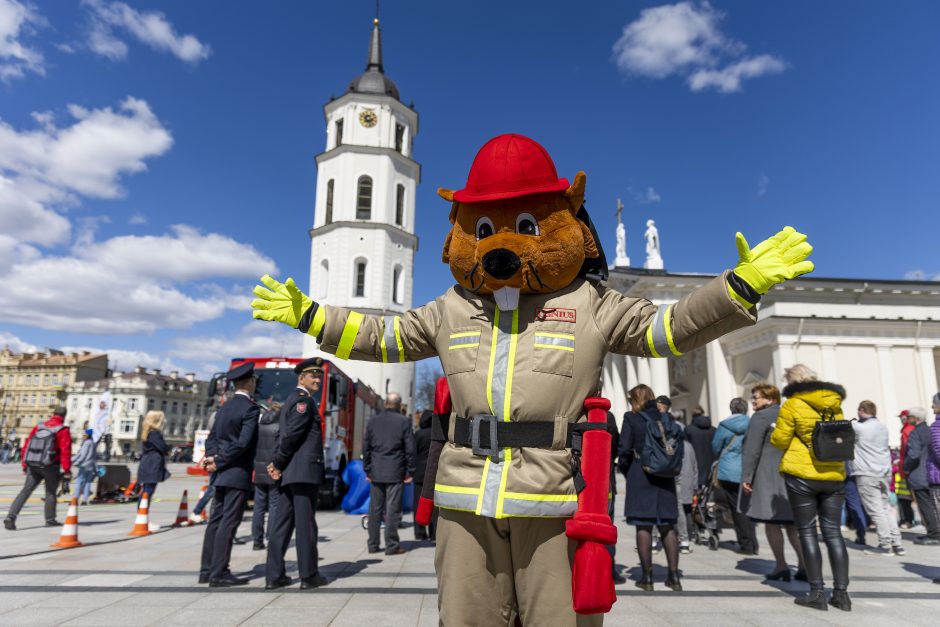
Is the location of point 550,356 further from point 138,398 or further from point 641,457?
point 138,398

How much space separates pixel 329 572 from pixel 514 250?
511 cm

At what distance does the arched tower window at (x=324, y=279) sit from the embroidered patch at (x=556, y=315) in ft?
128

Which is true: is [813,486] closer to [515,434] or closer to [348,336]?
[515,434]

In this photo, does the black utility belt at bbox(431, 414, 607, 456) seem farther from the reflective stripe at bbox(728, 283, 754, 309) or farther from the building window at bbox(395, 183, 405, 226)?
the building window at bbox(395, 183, 405, 226)

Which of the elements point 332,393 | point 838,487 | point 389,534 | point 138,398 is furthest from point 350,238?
point 138,398

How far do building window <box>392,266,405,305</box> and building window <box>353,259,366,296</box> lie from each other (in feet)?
7.29

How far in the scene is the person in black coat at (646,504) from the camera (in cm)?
566

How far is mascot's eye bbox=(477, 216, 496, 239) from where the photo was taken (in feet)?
9.16

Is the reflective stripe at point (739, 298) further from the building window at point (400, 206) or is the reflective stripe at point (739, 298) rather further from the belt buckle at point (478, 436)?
the building window at point (400, 206)

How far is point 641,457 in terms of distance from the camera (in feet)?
19.1

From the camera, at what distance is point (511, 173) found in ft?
9.05

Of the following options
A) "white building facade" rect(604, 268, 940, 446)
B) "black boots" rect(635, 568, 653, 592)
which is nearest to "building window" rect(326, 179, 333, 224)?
"white building facade" rect(604, 268, 940, 446)

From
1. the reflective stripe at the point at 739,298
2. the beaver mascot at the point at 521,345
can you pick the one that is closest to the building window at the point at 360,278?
the beaver mascot at the point at 521,345

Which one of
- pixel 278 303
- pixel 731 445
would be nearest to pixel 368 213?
pixel 731 445
